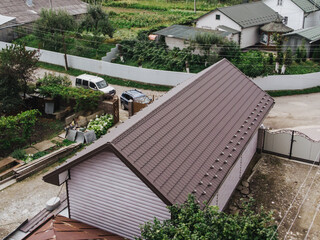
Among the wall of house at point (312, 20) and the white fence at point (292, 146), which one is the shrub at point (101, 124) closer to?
the white fence at point (292, 146)

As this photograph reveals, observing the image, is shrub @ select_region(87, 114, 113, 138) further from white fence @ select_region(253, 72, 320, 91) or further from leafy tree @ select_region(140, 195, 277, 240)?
leafy tree @ select_region(140, 195, 277, 240)

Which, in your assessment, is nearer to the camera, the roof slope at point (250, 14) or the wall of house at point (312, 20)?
the roof slope at point (250, 14)

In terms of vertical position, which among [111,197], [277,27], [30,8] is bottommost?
[111,197]

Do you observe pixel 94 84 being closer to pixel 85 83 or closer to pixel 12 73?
pixel 85 83

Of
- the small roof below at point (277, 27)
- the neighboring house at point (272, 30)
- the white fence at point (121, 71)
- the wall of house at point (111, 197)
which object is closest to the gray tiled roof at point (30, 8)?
the white fence at point (121, 71)

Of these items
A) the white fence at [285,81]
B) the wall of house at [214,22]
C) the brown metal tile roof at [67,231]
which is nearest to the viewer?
the brown metal tile roof at [67,231]

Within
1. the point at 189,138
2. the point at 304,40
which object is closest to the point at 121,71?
the point at 304,40

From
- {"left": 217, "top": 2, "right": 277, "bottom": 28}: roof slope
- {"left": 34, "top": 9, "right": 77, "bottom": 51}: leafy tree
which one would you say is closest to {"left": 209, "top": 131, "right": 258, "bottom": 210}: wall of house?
{"left": 217, "top": 2, "right": 277, "bottom": 28}: roof slope

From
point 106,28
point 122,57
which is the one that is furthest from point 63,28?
point 122,57
